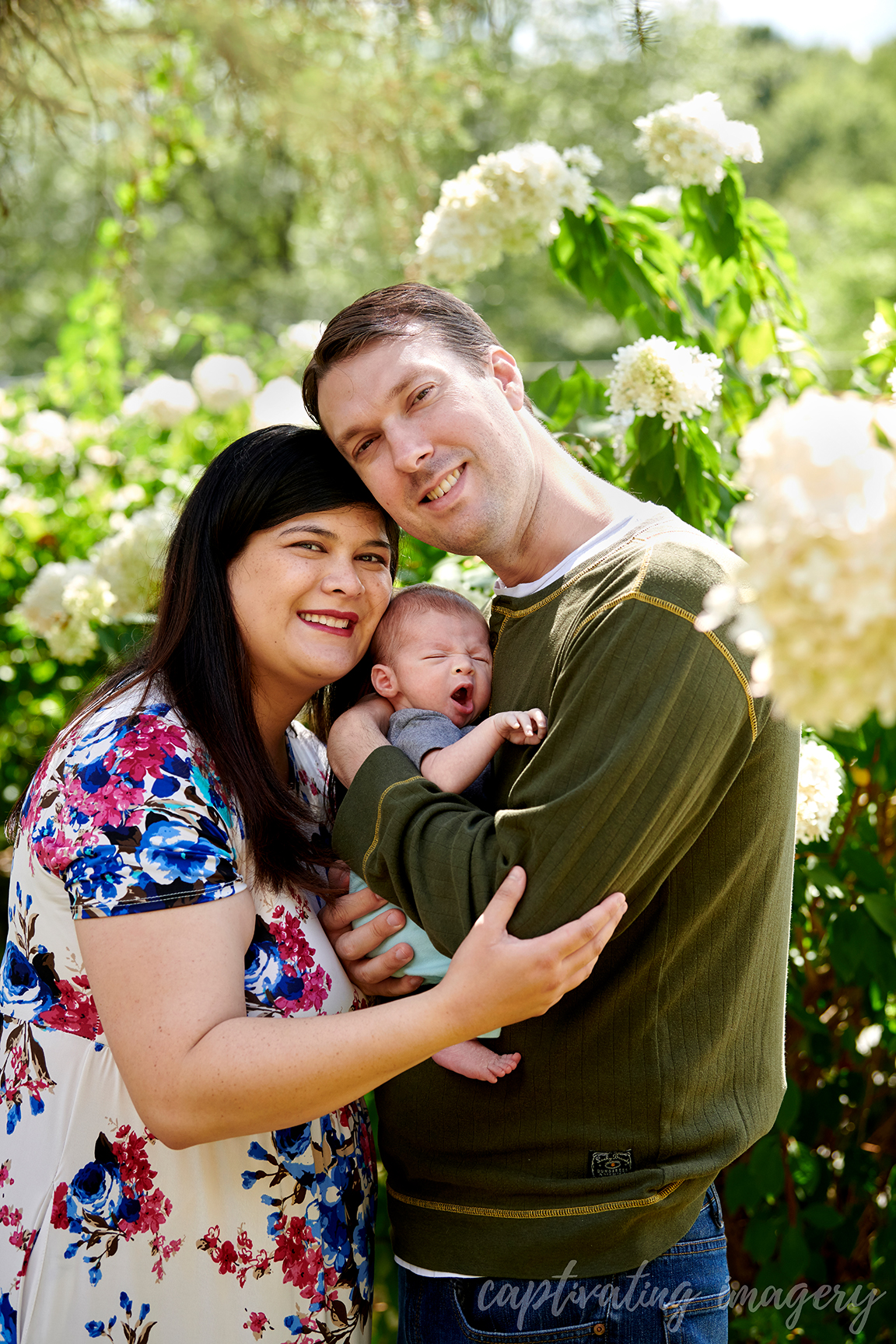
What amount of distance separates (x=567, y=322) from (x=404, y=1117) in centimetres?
2531

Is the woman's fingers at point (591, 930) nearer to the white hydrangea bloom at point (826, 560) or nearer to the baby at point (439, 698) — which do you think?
the baby at point (439, 698)

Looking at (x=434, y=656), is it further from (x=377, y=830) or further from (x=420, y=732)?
(x=377, y=830)

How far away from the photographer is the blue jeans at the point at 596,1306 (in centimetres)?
171

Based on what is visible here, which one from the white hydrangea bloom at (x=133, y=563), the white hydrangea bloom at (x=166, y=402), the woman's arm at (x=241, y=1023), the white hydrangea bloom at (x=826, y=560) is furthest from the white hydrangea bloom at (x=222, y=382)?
the white hydrangea bloom at (x=826, y=560)

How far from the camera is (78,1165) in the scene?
1.80 metres

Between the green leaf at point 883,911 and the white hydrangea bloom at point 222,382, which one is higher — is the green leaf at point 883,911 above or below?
below

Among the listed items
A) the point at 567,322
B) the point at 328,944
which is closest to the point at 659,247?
the point at 328,944

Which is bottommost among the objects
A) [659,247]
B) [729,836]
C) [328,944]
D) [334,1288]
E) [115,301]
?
[334,1288]

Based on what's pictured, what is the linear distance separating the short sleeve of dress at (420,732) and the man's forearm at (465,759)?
0.30 ft

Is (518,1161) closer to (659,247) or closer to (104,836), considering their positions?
(104,836)

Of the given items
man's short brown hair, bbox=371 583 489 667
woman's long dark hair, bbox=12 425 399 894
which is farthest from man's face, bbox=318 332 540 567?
man's short brown hair, bbox=371 583 489 667

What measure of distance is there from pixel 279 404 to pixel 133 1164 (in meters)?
2.51

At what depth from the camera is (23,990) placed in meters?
1.89

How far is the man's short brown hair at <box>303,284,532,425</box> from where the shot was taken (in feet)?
6.58
